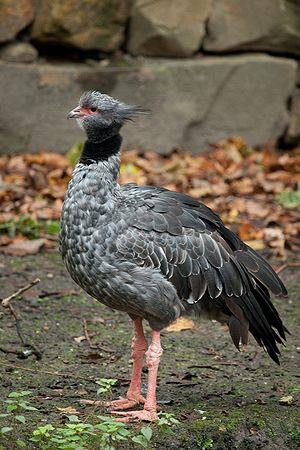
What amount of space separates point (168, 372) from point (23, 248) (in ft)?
6.69

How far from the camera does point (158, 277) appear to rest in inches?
167

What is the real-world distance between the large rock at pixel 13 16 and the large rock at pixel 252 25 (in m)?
1.70

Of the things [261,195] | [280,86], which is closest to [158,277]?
[261,195]

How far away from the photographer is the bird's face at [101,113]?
438 cm

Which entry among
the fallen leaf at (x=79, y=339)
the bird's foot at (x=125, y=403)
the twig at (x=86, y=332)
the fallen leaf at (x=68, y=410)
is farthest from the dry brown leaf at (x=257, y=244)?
the fallen leaf at (x=68, y=410)

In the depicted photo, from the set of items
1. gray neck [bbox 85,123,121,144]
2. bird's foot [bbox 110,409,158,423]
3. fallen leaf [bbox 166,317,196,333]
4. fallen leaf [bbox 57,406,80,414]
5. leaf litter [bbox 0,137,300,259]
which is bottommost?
leaf litter [bbox 0,137,300,259]

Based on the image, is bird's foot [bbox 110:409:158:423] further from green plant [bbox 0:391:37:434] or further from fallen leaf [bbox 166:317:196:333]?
fallen leaf [bbox 166:317:196:333]

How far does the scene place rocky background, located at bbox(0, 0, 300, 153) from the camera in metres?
7.97

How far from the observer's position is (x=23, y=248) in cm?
655

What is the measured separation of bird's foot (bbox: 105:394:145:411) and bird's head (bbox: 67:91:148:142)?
123cm

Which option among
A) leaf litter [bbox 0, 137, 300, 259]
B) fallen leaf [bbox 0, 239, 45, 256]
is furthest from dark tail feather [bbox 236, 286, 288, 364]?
fallen leaf [bbox 0, 239, 45, 256]

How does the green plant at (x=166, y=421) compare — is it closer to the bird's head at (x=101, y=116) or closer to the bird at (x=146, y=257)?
the bird at (x=146, y=257)

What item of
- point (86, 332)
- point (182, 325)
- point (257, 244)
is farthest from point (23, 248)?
point (257, 244)

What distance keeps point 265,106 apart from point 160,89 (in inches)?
43.2
